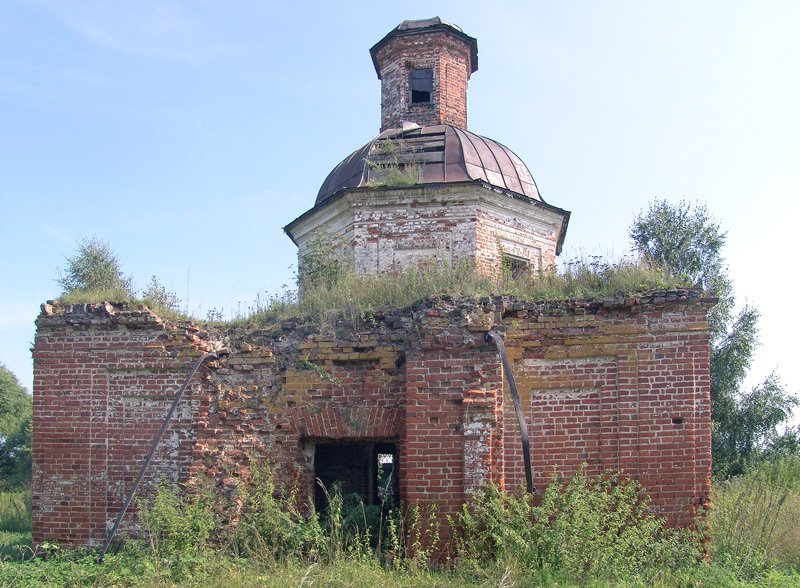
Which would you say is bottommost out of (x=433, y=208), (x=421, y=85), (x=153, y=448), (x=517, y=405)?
(x=153, y=448)

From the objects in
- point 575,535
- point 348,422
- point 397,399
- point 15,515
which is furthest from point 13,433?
point 575,535

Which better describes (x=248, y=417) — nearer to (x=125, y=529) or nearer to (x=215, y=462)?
(x=215, y=462)

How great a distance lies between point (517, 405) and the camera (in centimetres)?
682

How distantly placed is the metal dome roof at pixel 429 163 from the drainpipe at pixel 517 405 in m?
5.17

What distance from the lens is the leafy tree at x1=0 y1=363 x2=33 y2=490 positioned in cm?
2408

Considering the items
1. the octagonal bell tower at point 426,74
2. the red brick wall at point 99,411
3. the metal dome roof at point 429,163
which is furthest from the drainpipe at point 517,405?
the octagonal bell tower at point 426,74

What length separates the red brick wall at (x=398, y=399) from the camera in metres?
7.12

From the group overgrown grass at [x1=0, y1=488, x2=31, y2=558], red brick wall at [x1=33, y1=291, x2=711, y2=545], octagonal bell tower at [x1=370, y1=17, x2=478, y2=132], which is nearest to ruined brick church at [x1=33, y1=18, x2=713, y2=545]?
red brick wall at [x1=33, y1=291, x2=711, y2=545]

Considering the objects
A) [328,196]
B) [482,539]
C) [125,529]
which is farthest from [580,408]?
[328,196]

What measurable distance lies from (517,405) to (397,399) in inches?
50.8

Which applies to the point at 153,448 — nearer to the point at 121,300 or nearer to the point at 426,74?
the point at 121,300

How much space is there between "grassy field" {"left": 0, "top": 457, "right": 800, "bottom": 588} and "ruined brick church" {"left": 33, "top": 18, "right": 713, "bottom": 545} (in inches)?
12.5

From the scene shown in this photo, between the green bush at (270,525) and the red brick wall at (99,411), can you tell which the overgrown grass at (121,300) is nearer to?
the red brick wall at (99,411)

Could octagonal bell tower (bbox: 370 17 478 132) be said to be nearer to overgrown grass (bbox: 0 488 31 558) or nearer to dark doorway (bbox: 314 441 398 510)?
dark doorway (bbox: 314 441 398 510)
